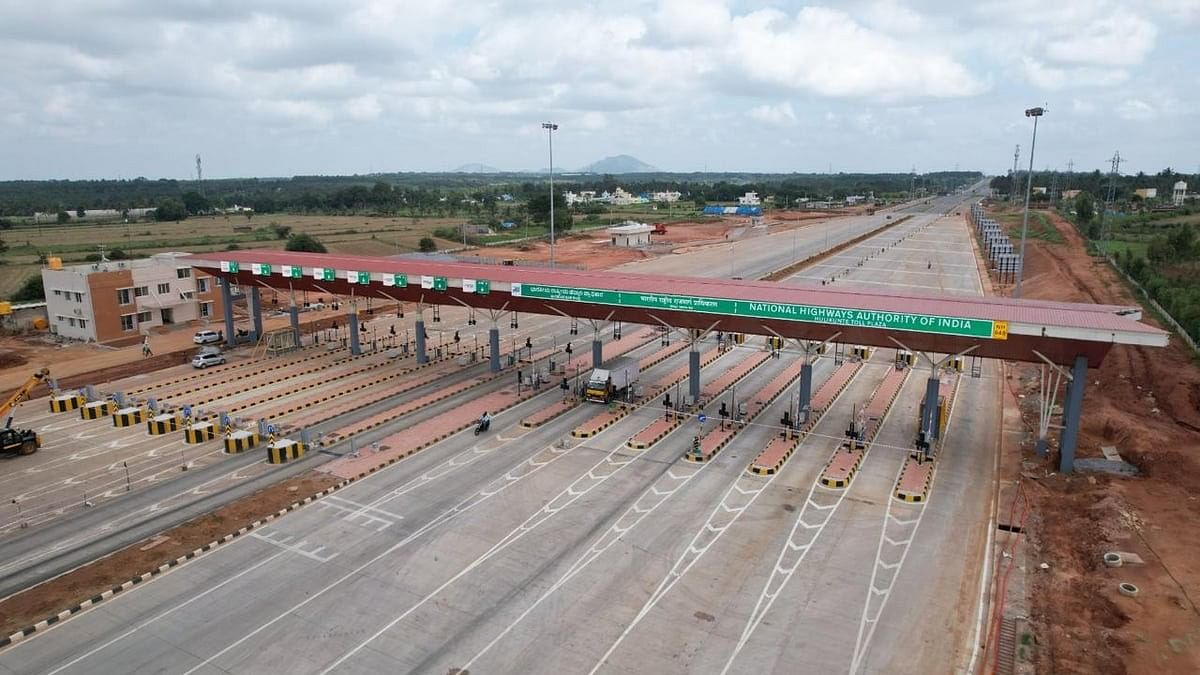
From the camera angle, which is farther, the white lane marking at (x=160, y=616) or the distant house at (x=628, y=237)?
the distant house at (x=628, y=237)

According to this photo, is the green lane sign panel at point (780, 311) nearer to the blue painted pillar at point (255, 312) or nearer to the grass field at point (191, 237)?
the blue painted pillar at point (255, 312)

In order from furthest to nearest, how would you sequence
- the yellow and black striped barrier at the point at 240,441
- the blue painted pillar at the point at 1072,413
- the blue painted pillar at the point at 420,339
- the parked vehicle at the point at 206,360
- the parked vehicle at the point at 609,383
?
1. the parked vehicle at the point at 206,360
2. the blue painted pillar at the point at 420,339
3. the parked vehicle at the point at 609,383
4. the yellow and black striped barrier at the point at 240,441
5. the blue painted pillar at the point at 1072,413

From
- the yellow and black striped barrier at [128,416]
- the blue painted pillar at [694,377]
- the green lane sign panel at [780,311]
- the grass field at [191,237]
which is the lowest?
the yellow and black striped barrier at [128,416]

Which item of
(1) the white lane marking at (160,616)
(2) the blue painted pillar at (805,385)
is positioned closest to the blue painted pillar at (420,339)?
(2) the blue painted pillar at (805,385)

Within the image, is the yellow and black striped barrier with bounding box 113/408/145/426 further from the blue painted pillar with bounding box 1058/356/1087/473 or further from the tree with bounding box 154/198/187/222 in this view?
the tree with bounding box 154/198/187/222

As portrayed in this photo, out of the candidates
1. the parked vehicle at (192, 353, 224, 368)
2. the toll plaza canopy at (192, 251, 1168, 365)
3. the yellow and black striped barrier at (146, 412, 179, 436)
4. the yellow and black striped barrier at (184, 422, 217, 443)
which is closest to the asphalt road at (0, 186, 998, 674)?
the toll plaza canopy at (192, 251, 1168, 365)

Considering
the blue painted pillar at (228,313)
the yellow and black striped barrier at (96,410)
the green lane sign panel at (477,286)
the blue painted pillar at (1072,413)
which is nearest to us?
the blue painted pillar at (1072,413)

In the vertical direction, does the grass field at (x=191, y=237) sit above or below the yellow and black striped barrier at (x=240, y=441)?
above

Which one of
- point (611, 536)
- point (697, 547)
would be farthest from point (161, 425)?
point (697, 547)

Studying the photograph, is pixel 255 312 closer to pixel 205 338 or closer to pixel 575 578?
pixel 205 338
